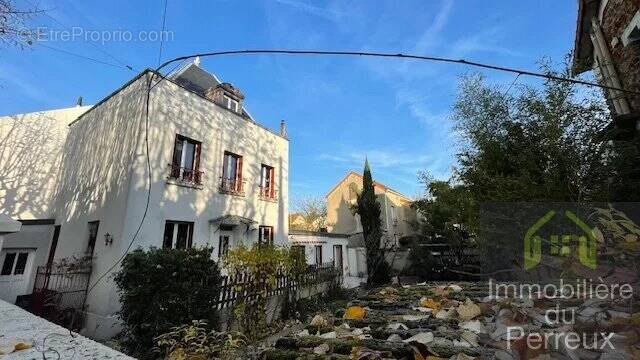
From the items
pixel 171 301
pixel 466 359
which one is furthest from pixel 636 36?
pixel 171 301

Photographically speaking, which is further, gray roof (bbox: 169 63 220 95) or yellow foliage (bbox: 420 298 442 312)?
gray roof (bbox: 169 63 220 95)

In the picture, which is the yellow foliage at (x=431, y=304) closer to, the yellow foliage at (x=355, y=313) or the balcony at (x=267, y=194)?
the yellow foliage at (x=355, y=313)

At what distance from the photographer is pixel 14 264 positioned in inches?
433

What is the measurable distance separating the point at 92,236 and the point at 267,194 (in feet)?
23.2

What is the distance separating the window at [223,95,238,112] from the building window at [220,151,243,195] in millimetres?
2309

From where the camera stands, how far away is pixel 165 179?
10336 mm

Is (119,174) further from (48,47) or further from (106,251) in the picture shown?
(48,47)

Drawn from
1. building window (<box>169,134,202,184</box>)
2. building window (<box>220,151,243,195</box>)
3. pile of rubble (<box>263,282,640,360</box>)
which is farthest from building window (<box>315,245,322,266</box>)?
pile of rubble (<box>263,282,640,360</box>)

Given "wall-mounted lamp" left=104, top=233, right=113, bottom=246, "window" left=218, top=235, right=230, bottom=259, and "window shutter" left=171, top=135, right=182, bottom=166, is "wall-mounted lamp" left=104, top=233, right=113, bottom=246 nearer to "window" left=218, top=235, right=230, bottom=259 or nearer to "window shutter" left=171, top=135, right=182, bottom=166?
"window shutter" left=171, top=135, right=182, bottom=166

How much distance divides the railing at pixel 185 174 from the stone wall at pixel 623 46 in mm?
12003

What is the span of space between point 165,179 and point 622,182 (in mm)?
11581

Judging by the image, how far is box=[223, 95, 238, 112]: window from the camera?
13953 millimetres

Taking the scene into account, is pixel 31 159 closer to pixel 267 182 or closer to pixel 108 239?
pixel 108 239

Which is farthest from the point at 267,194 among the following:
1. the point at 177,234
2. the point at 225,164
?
the point at 177,234
